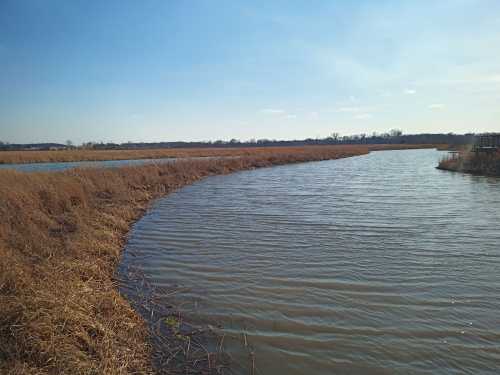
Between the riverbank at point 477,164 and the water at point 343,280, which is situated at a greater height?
the riverbank at point 477,164

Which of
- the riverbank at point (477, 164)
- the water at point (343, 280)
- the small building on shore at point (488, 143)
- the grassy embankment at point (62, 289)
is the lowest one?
the water at point (343, 280)

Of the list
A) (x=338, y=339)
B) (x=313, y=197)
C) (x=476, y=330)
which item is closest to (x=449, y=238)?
(x=476, y=330)

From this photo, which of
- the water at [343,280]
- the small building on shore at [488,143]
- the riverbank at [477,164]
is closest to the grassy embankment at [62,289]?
the water at [343,280]

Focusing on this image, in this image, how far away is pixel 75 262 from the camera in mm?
5863

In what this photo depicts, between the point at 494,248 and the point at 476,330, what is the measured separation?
168 inches

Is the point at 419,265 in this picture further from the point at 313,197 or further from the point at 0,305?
the point at 313,197

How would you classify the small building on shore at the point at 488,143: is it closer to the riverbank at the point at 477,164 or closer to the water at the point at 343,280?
the riverbank at the point at 477,164

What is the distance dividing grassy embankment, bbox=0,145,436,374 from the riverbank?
26.4 metres

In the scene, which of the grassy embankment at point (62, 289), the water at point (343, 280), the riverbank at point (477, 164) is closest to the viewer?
the grassy embankment at point (62, 289)

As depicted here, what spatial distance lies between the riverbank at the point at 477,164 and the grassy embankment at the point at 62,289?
26416 millimetres

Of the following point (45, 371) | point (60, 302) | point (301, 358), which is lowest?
point (301, 358)

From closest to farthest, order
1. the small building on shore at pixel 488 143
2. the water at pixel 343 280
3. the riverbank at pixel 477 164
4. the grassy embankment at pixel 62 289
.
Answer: the grassy embankment at pixel 62 289
the water at pixel 343 280
the riverbank at pixel 477 164
the small building on shore at pixel 488 143

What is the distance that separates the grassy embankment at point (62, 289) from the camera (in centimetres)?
329

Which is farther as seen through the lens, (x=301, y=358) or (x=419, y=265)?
(x=419, y=265)
